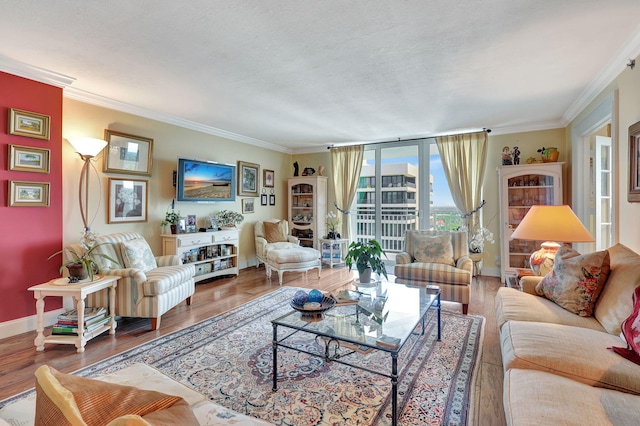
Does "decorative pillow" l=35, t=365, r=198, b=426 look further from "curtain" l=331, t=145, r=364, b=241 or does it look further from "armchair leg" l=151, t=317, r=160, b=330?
"curtain" l=331, t=145, r=364, b=241

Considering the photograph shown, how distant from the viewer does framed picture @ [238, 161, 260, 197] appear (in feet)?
18.3

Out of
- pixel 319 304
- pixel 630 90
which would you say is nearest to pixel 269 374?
pixel 319 304

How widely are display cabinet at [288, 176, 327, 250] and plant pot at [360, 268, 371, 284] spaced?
328cm

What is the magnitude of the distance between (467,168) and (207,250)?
4396mm

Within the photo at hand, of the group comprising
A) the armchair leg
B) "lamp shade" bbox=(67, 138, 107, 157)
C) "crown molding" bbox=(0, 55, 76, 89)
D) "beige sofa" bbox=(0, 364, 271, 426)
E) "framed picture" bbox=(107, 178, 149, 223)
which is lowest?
the armchair leg

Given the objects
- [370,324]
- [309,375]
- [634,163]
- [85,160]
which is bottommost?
[309,375]

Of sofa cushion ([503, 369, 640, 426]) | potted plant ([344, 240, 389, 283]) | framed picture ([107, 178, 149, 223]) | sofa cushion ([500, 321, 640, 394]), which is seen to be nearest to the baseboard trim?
framed picture ([107, 178, 149, 223])

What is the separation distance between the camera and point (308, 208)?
21.1 ft

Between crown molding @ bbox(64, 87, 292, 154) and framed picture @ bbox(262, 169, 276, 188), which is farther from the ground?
crown molding @ bbox(64, 87, 292, 154)

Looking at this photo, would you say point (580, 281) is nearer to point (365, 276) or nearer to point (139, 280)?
point (365, 276)

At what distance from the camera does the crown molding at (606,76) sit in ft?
7.90

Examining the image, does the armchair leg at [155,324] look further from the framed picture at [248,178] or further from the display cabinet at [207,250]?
the framed picture at [248,178]

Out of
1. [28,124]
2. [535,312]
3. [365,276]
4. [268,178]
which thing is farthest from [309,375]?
[268,178]

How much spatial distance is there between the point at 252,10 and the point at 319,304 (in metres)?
2.06
